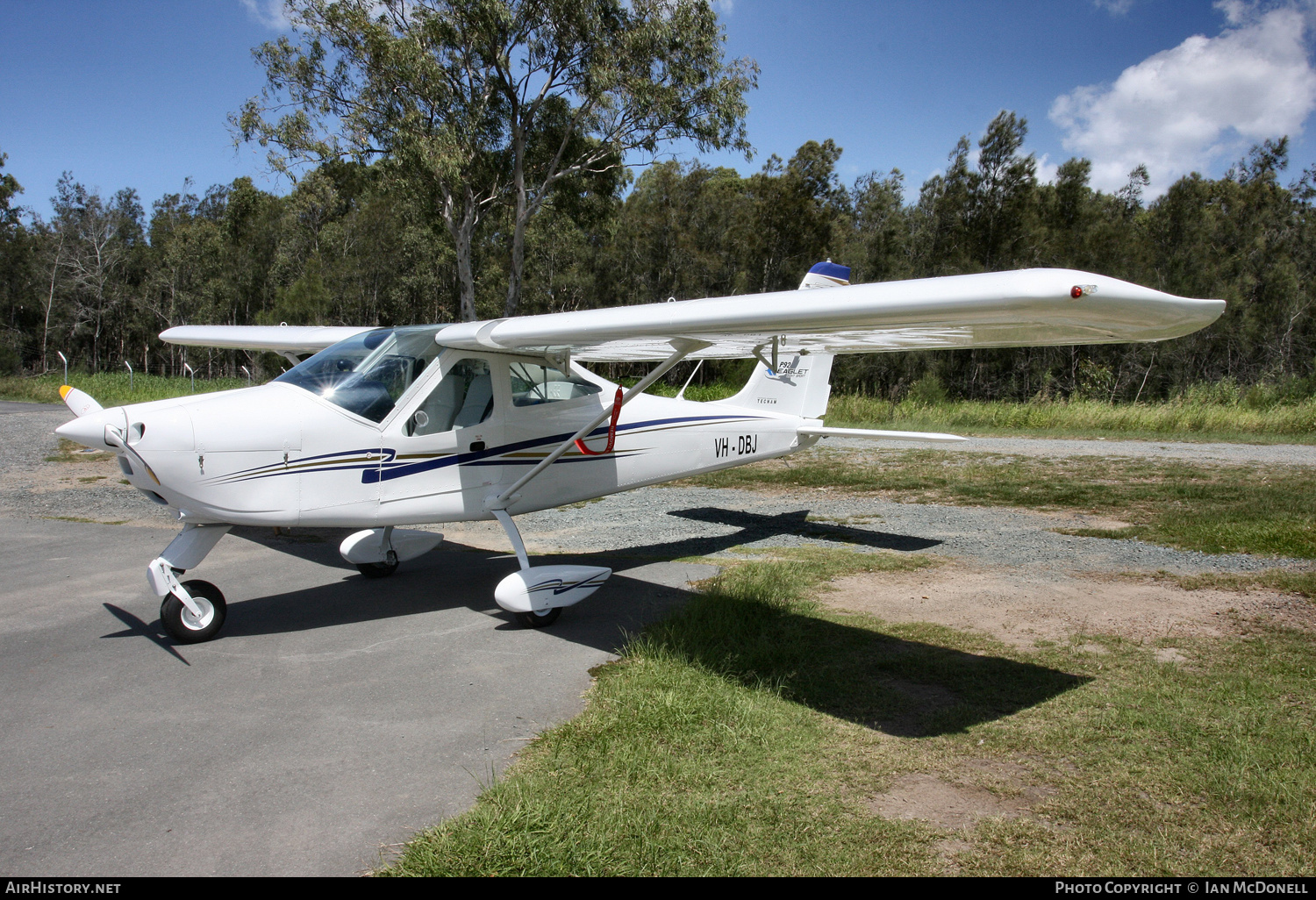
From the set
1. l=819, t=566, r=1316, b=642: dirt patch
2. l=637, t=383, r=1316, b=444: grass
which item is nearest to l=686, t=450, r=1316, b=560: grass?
l=819, t=566, r=1316, b=642: dirt patch

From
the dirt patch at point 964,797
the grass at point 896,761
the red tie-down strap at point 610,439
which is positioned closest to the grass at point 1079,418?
the red tie-down strap at point 610,439

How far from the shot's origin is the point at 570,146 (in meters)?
24.5

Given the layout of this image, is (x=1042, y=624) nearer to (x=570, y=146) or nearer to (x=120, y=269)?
(x=570, y=146)

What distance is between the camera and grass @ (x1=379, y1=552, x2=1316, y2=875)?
2775 millimetres

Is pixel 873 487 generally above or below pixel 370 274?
below

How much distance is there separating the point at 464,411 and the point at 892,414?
17848mm

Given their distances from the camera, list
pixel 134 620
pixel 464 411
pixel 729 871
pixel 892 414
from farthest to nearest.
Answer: pixel 892 414 → pixel 464 411 → pixel 134 620 → pixel 729 871

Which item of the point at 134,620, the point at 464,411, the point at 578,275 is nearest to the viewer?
the point at 134,620

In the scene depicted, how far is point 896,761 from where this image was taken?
3529 millimetres

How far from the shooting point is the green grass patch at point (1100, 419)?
719 inches

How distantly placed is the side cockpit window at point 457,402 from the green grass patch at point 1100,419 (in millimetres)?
14949

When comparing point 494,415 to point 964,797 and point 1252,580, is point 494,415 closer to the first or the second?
point 964,797

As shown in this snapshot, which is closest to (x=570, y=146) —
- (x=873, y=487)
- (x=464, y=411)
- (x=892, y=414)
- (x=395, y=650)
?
(x=892, y=414)

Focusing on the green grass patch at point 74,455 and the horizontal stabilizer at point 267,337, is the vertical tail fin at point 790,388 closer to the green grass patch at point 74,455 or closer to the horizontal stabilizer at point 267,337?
the horizontal stabilizer at point 267,337
